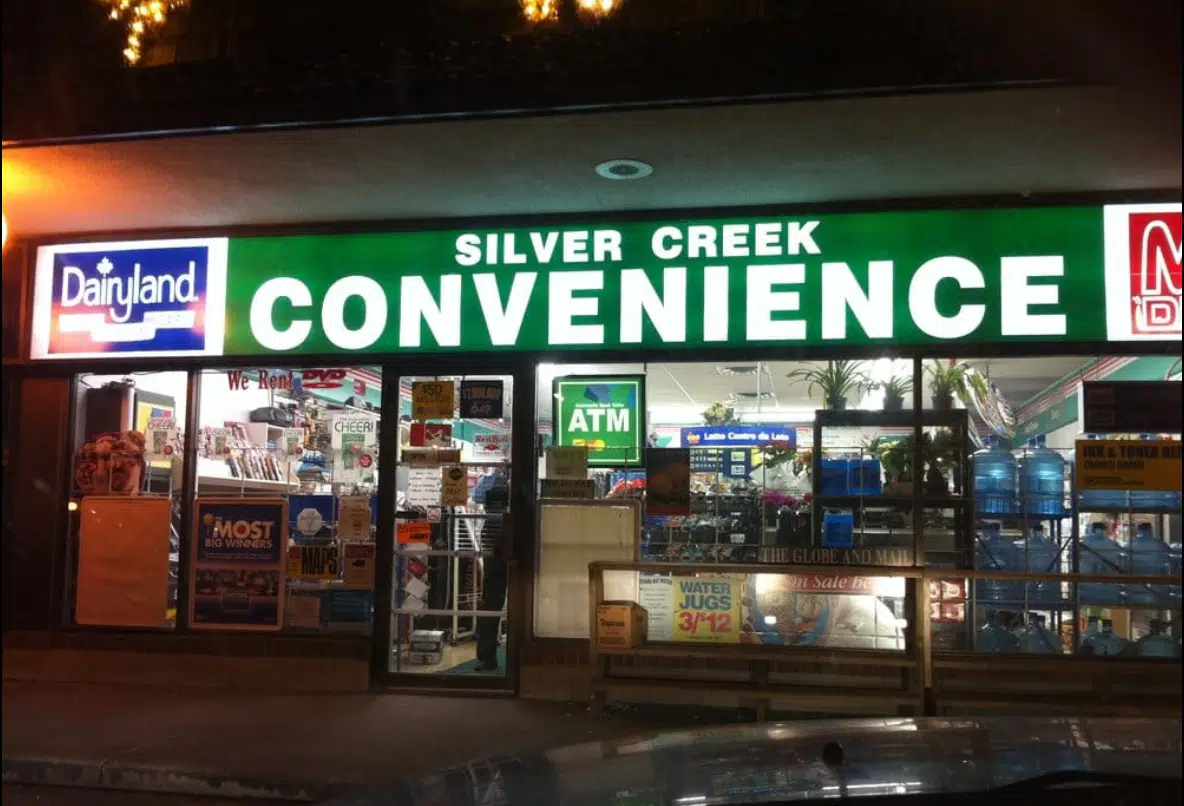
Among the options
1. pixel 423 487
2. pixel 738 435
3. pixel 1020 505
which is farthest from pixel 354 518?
pixel 1020 505

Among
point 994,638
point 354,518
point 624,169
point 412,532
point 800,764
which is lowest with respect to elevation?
point 994,638

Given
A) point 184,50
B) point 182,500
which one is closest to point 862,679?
point 182,500

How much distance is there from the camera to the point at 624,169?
749cm

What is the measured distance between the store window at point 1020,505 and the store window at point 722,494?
0.36m

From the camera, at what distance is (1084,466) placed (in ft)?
25.7

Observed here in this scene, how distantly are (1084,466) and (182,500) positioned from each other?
7.51 metres

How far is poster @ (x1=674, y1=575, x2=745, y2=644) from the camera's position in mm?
8250

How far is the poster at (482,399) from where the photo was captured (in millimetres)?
8648

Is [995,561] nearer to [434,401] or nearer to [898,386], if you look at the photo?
[898,386]

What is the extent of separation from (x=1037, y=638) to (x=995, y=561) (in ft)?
2.15

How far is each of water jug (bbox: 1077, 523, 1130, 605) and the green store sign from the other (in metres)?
1.53

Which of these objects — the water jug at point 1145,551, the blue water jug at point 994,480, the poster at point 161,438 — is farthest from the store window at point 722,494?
the poster at point 161,438

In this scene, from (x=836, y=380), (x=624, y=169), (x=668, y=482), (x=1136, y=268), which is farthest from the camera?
(x=668, y=482)

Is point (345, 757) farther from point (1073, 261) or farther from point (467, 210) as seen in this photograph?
point (1073, 261)
